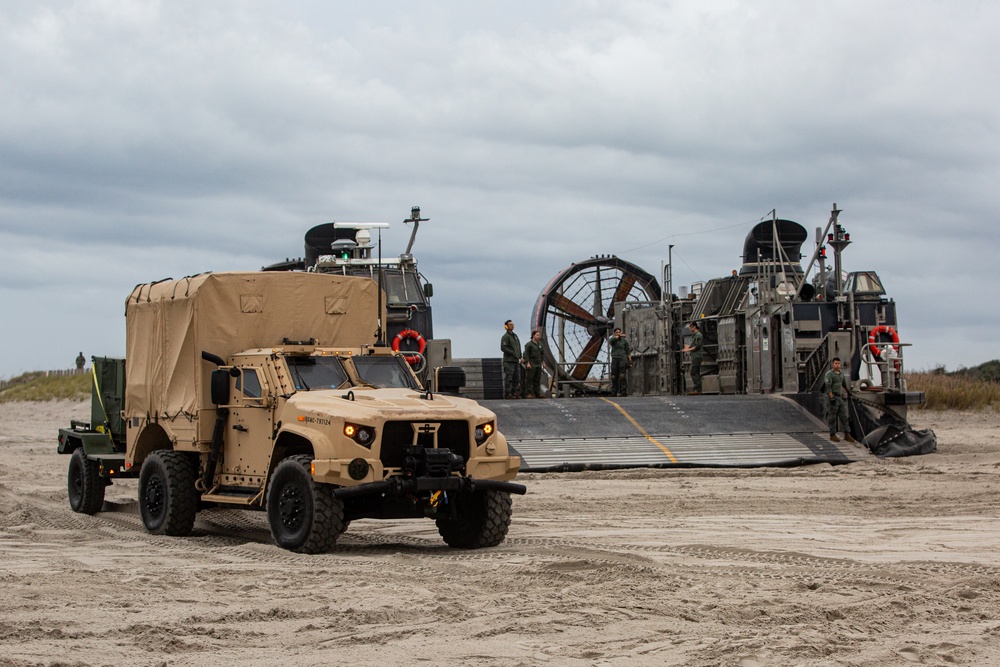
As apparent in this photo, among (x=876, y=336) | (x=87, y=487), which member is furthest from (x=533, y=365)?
(x=87, y=487)

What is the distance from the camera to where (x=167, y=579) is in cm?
845

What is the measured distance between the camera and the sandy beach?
630 centimetres

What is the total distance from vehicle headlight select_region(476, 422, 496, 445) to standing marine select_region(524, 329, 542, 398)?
14.0 meters

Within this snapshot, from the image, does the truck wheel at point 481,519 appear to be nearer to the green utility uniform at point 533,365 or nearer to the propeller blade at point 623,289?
the green utility uniform at point 533,365

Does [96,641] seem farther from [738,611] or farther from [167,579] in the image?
[738,611]

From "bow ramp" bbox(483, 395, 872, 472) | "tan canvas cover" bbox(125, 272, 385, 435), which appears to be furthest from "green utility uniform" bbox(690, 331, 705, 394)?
"tan canvas cover" bbox(125, 272, 385, 435)

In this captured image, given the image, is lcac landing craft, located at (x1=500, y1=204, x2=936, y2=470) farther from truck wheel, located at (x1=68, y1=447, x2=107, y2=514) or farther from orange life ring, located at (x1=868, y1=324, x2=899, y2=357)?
truck wheel, located at (x1=68, y1=447, x2=107, y2=514)

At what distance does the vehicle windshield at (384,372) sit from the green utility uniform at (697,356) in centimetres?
1458

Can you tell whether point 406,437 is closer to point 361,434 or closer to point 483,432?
point 361,434

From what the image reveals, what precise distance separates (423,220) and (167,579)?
12.5m

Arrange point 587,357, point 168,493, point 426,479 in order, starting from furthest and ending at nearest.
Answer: point 587,357 → point 168,493 → point 426,479

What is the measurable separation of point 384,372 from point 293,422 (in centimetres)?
119

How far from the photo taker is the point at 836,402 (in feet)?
65.4

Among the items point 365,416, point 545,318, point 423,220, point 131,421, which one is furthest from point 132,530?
point 545,318
